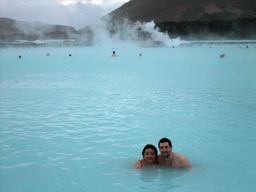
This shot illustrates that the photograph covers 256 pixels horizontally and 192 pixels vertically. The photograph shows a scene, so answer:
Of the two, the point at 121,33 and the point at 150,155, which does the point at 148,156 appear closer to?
the point at 150,155

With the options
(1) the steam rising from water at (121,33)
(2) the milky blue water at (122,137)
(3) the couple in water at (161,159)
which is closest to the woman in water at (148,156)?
(3) the couple in water at (161,159)

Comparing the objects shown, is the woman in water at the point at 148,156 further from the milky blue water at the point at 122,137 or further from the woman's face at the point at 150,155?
the milky blue water at the point at 122,137

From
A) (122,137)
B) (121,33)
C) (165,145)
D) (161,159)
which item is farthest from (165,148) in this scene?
(121,33)

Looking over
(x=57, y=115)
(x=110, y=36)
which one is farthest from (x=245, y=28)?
(x=57, y=115)

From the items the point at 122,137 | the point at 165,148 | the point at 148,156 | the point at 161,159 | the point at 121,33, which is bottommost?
the point at 122,137

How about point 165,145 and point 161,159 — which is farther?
point 161,159

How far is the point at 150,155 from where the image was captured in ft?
17.8

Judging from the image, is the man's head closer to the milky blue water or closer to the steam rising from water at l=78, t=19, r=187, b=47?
the milky blue water

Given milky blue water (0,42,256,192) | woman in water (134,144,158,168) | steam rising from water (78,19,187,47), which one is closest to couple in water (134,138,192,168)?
woman in water (134,144,158,168)

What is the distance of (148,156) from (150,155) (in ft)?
0.19

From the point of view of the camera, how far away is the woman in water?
5346mm

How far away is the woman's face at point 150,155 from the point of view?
17.6 feet

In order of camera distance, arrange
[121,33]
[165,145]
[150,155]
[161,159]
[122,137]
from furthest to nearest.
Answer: [121,33] → [122,137] → [161,159] → [150,155] → [165,145]

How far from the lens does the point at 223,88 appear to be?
14547 millimetres
